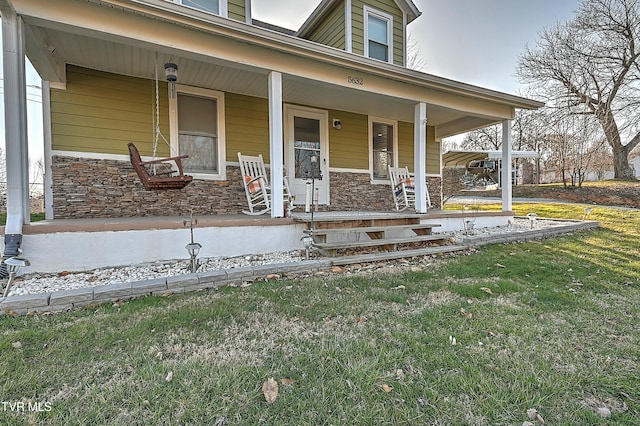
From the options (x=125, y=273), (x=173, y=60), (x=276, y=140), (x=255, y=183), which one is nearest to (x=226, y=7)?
(x=173, y=60)

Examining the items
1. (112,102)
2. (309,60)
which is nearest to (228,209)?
(112,102)

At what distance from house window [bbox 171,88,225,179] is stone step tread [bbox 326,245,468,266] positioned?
302 cm

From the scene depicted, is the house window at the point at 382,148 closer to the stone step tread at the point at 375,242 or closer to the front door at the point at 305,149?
the front door at the point at 305,149

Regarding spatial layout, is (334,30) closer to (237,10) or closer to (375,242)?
(237,10)

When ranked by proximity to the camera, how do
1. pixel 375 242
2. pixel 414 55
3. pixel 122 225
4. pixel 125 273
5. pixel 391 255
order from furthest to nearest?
pixel 414 55 → pixel 375 242 → pixel 391 255 → pixel 122 225 → pixel 125 273

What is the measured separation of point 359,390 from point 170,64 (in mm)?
4715

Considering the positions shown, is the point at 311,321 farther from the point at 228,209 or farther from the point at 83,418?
the point at 228,209

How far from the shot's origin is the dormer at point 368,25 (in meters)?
6.64

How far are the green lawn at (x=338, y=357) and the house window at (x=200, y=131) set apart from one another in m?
3.35

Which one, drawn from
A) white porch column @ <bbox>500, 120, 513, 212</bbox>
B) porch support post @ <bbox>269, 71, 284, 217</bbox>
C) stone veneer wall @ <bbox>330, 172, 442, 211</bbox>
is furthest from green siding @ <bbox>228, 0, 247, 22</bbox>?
white porch column @ <bbox>500, 120, 513, 212</bbox>

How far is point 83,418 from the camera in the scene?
1.26 m

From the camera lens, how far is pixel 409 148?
788 cm

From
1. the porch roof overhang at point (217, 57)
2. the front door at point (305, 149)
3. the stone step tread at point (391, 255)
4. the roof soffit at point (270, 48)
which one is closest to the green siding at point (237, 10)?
the porch roof overhang at point (217, 57)

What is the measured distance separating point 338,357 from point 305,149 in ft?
17.3
